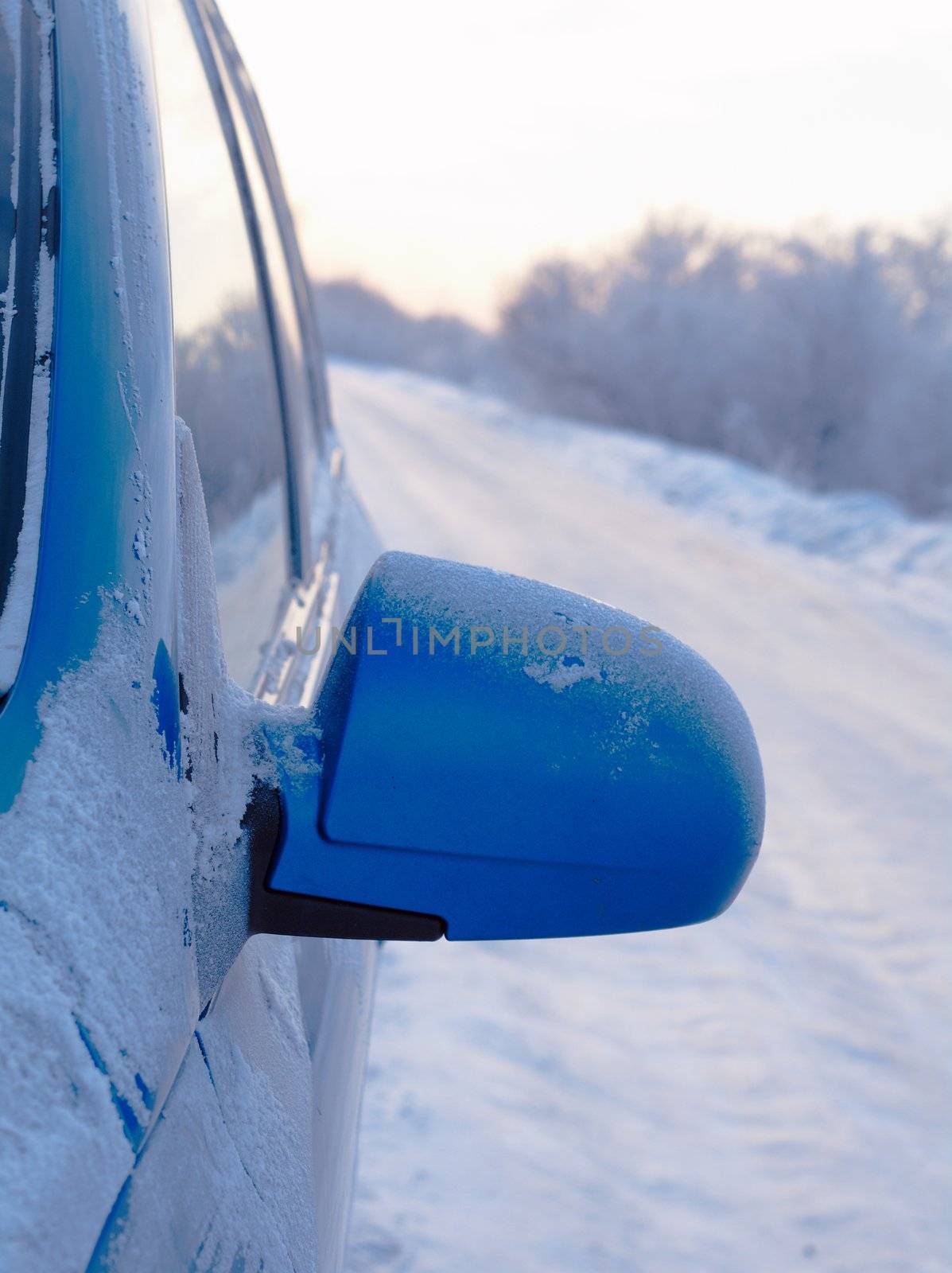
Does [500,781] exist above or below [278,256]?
below

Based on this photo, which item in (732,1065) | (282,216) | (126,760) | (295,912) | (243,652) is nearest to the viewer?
(126,760)

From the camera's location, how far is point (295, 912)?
2.55 feet

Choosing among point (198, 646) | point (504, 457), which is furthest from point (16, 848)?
point (504, 457)

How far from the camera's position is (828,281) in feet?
71.2

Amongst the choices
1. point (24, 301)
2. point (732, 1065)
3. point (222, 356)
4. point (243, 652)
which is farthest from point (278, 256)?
point (732, 1065)

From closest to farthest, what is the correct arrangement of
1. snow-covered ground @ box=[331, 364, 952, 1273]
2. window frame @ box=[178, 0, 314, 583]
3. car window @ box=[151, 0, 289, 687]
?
1. car window @ box=[151, 0, 289, 687]
2. window frame @ box=[178, 0, 314, 583]
3. snow-covered ground @ box=[331, 364, 952, 1273]

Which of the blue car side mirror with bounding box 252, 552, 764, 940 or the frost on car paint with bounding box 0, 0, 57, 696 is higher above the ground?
the frost on car paint with bounding box 0, 0, 57, 696

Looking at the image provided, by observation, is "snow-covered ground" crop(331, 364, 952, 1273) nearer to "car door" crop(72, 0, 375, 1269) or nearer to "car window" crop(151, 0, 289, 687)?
"car door" crop(72, 0, 375, 1269)

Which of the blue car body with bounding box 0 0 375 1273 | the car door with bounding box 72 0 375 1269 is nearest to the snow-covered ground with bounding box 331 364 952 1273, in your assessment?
the car door with bounding box 72 0 375 1269

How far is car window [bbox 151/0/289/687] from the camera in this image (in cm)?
120

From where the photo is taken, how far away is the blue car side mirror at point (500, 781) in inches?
28.4

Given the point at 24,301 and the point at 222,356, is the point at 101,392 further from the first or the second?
the point at 222,356

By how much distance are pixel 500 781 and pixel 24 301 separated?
0.45 meters

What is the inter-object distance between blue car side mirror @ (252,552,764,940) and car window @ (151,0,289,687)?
A: 46 cm
